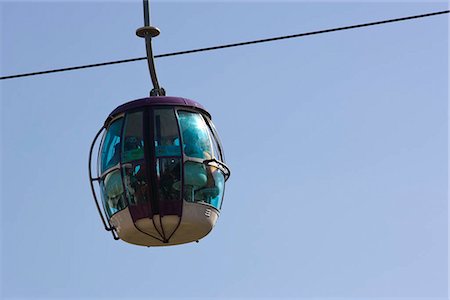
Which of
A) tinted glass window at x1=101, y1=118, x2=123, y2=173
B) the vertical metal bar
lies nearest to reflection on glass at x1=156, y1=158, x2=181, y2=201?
tinted glass window at x1=101, y1=118, x2=123, y2=173

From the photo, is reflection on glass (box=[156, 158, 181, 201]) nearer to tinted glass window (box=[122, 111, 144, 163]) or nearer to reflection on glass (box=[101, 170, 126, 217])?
tinted glass window (box=[122, 111, 144, 163])

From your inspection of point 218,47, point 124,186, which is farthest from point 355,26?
point 124,186

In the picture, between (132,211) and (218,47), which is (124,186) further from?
(218,47)

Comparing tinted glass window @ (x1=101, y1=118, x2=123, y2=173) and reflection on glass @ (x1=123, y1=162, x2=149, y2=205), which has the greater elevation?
tinted glass window @ (x1=101, y1=118, x2=123, y2=173)

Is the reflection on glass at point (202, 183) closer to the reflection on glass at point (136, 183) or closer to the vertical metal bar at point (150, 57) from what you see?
the reflection on glass at point (136, 183)

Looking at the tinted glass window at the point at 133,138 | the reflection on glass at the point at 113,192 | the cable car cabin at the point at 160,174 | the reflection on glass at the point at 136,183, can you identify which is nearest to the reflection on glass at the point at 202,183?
the cable car cabin at the point at 160,174

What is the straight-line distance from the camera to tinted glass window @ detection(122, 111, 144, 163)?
3198 cm

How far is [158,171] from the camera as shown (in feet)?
104

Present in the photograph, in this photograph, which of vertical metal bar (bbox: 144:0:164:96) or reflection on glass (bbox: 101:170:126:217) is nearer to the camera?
reflection on glass (bbox: 101:170:126:217)

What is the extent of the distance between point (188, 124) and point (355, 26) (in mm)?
2787

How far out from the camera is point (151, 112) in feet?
105

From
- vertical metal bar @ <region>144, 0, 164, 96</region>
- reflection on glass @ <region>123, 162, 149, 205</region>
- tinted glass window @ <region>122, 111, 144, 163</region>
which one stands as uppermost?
vertical metal bar @ <region>144, 0, 164, 96</region>

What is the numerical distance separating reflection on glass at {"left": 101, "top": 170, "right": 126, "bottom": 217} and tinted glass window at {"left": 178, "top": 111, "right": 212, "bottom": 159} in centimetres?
107

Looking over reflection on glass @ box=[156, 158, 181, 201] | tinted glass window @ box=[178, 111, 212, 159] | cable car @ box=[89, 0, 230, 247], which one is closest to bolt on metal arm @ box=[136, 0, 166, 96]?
cable car @ box=[89, 0, 230, 247]
